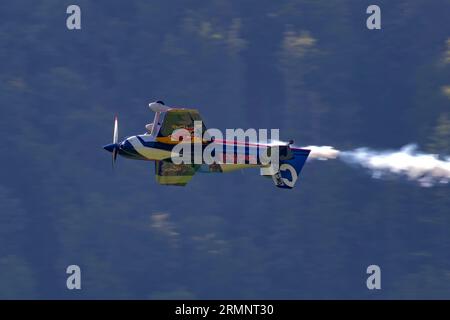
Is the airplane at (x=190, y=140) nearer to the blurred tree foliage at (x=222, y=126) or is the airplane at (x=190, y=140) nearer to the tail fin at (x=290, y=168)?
the tail fin at (x=290, y=168)

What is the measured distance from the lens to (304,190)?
5300 cm

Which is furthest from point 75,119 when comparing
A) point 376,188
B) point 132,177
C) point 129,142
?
point 129,142

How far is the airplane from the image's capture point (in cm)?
3061

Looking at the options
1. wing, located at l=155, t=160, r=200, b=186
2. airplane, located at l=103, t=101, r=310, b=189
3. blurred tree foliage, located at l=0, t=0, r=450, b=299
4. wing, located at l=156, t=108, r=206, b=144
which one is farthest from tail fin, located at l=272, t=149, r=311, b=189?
blurred tree foliage, located at l=0, t=0, r=450, b=299

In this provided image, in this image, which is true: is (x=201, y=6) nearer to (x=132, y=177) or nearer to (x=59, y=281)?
(x=132, y=177)

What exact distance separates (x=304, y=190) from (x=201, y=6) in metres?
9.66

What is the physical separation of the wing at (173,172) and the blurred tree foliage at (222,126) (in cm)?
1686

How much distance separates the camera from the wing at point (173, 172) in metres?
31.9

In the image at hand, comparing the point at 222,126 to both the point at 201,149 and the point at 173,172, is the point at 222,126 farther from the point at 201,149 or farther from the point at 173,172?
the point at 201,149

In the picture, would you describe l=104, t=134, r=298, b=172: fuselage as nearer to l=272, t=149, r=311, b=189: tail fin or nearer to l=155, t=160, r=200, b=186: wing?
l=155, t=160, r=200, b=186: wing

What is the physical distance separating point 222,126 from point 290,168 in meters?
21.8

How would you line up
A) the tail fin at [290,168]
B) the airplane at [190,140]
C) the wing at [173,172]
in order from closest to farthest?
1. the airplane at [190,140]
2. the tail fin at [290,168]
3. the wing at [173,172]

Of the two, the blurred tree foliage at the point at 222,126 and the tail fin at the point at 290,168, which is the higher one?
the blurred tree foliage at the point at 222,126

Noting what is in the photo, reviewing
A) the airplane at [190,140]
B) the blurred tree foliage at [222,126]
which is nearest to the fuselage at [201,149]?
the airplane at [190,140]
